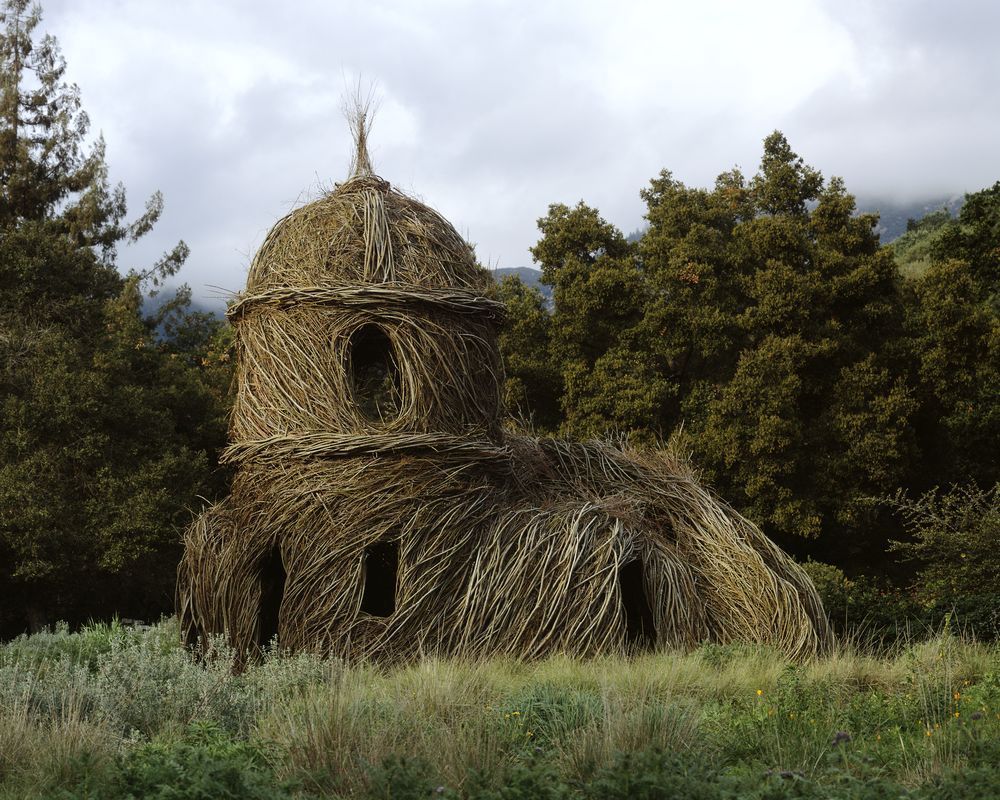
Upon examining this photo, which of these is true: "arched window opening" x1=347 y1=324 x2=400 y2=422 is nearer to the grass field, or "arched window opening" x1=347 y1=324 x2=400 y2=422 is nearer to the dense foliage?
the grass field

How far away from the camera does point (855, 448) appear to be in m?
19.2

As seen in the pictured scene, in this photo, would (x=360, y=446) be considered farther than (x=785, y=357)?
No

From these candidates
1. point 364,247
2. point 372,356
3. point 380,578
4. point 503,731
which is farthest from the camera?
point 380,578

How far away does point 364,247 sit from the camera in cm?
988

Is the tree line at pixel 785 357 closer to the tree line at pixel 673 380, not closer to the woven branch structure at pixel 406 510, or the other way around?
the tree line at pixel 673 380

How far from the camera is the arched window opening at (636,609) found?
10.1 meters

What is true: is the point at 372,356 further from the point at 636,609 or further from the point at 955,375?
the point at 955,375

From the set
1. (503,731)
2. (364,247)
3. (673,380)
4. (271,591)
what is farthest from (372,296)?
(673,380)

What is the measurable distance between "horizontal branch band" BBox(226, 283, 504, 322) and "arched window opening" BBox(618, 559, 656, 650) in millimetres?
2868

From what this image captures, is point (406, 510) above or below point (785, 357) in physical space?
below

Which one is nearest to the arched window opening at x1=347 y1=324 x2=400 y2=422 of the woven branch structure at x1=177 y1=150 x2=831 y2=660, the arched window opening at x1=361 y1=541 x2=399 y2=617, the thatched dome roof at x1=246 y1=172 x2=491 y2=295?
the woven branch structure at x1=177 y1=150 x2=831 y2=660

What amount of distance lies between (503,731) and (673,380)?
53.0 feet

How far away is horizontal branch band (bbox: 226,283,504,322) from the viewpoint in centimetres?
963

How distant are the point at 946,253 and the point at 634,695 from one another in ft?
63.0
